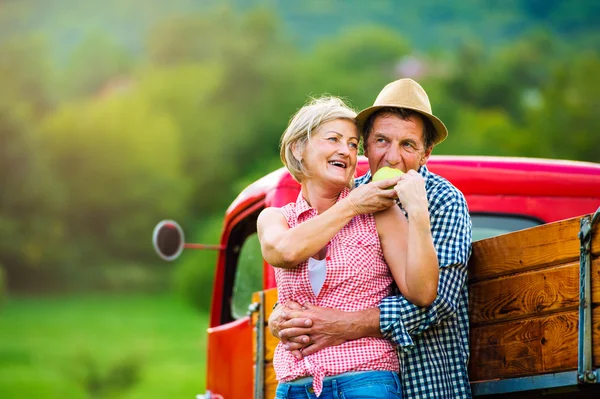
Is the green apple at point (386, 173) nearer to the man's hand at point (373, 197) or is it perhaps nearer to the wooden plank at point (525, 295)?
the man's hand at point (373, 197)

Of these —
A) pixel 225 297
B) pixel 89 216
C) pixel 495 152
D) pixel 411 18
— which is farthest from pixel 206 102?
pixel 225 297

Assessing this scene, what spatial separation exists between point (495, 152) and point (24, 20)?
27.3 meters

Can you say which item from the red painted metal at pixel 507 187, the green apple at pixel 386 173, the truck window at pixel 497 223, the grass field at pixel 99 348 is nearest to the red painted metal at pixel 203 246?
the red painted metal at pixel 507 187

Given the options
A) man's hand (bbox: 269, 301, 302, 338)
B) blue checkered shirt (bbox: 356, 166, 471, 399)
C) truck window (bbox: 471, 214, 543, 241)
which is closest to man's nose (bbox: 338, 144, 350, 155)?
blue checkered shirt (bbox: 356, 166, 471, 399)

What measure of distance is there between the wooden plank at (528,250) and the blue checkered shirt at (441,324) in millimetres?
89

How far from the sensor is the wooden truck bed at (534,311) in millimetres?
2764

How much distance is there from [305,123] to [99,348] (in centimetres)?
3639

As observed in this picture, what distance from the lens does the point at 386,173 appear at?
3.37 metres

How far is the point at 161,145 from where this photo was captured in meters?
41.6

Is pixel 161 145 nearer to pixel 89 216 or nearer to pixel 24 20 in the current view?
pixel 89 216

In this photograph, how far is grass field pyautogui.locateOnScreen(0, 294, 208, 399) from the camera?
1353 inches

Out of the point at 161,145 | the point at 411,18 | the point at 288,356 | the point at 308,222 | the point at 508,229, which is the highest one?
the point at 411,18

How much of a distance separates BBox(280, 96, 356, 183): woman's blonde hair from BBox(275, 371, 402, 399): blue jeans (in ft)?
2.47

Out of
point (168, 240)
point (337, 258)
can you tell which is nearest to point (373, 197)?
point (337, 258)
